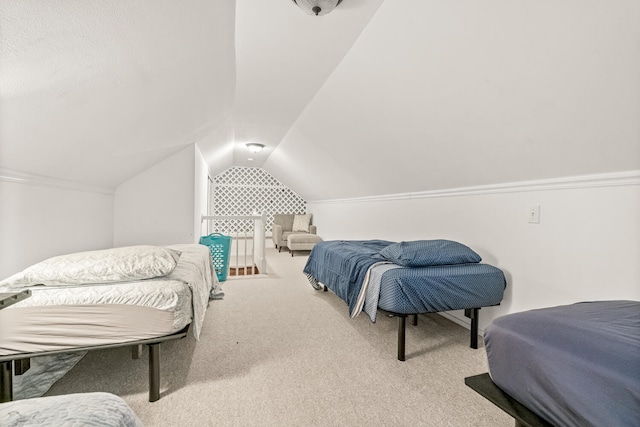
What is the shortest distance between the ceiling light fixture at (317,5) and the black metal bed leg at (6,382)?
1948 mm

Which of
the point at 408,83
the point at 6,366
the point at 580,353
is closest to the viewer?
the point at 580,353

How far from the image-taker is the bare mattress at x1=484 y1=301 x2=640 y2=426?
2.04 feet

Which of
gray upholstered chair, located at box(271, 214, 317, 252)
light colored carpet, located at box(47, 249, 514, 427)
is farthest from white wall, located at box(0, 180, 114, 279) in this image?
gray upholstered chair, located at box(271, 214, 317, 252)

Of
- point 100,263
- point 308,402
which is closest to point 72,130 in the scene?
point 100,263

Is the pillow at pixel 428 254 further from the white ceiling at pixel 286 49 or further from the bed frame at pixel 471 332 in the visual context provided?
the white ceiling at pixel 286 49

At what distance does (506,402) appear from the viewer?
0.81m

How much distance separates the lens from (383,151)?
8.66 ft

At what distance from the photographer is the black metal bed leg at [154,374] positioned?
131 cm

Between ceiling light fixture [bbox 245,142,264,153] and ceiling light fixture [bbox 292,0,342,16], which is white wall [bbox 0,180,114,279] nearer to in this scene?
ceiling light fixture [bbox 292,0,342,16]

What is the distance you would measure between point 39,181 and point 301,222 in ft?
15.4

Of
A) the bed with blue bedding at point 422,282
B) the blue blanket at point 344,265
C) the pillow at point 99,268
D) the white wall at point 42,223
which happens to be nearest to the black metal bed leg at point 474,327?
the bed with blue bedding at point 422,282

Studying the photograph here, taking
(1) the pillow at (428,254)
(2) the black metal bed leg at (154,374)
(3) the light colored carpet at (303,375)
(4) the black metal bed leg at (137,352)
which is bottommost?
(3) the light colored carpet at (303,375)

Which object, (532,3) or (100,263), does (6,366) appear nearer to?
(100,263)

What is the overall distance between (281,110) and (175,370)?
7.77 feet
